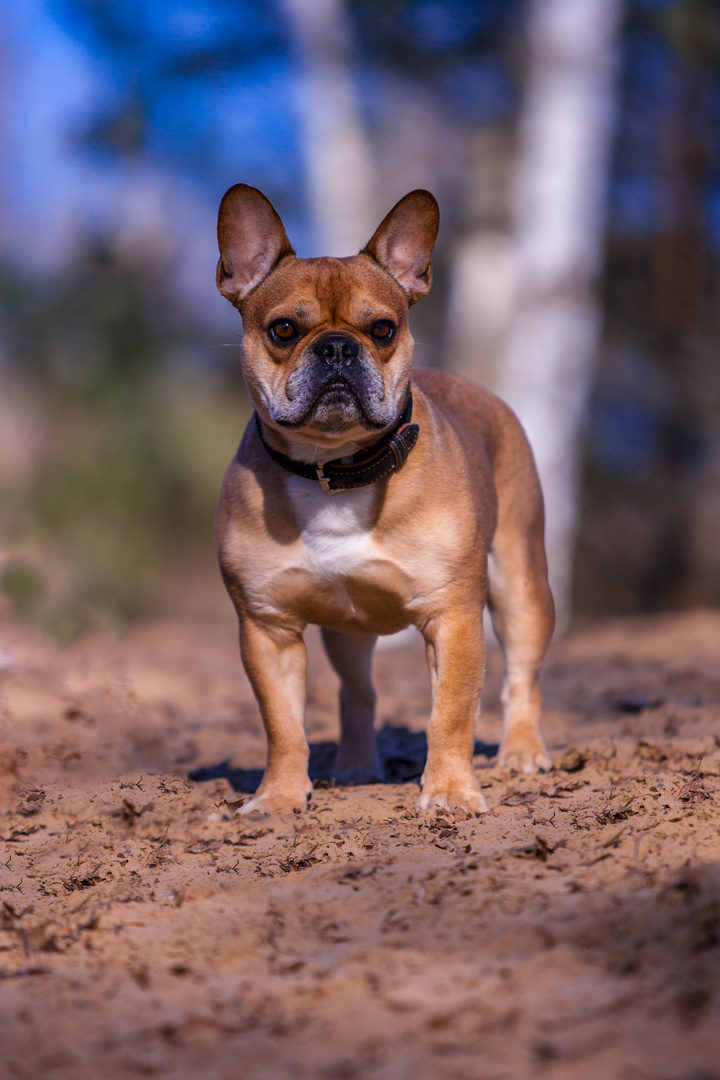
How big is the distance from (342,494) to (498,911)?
1960mm

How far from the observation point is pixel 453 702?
14.3 ft

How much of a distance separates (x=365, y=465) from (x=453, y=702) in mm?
1015

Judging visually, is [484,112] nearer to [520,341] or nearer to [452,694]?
[520,341]

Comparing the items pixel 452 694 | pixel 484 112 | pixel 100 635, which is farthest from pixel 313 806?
pixel 484 112

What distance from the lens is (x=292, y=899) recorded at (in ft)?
10.5

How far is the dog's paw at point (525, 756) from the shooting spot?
497 centimetres

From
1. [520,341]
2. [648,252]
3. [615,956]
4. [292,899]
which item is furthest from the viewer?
[648,252]

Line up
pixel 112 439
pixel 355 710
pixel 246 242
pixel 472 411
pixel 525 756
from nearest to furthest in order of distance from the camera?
pixel 246 242 → pixel 525 756 → pixel 355 710 → pixel 472 411 → pixel 112 439

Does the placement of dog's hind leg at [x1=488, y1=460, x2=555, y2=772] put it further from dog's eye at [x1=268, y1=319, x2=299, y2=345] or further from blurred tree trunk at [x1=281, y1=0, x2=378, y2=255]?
blurred tree trunk at [x1=281, y1=0, x2=378, y2=255]

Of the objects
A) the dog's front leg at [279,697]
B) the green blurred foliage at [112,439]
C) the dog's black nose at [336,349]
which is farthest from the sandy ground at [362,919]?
the green blurred foliage at [112,439]

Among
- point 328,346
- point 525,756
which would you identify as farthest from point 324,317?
point 525,756

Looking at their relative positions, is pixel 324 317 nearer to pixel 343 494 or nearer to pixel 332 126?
pixel 343 494

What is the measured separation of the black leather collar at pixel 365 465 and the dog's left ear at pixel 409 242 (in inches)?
33.8

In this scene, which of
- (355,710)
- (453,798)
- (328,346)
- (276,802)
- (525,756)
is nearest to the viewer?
(453,798)
